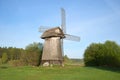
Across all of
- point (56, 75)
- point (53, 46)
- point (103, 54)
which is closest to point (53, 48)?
point (53, 46)

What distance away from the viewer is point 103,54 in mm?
47906

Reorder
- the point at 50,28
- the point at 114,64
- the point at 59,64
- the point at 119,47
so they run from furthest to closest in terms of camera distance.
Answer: the point at 119,47 < the point at 114,64 < the point at 50,28 < the point at 59,64

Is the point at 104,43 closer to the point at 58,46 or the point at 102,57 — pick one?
the point at 102,57

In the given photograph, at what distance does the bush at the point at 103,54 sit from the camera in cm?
4703

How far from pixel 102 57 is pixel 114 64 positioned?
3.23 metres

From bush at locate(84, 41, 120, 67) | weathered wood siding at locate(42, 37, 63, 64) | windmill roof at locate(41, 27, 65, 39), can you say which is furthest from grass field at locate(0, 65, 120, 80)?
bush at locate(84, 41, 120, 67)

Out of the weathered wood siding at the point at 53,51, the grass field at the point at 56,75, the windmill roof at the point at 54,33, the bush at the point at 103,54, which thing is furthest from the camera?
the bush at the point at 103,54

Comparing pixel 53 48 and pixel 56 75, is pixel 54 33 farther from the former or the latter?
pixel 56 75

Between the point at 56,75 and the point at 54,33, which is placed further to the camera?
the point at 54,33

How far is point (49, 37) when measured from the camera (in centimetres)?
3847

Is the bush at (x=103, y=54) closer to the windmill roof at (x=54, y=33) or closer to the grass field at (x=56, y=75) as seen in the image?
the windmill roof at (x=54, y=33)

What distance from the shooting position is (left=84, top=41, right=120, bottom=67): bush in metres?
47.0

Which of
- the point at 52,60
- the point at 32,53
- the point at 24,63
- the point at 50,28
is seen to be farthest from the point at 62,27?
the point at 24,63

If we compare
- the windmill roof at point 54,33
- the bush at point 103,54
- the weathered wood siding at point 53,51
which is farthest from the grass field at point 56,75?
the bush at point 103,54
